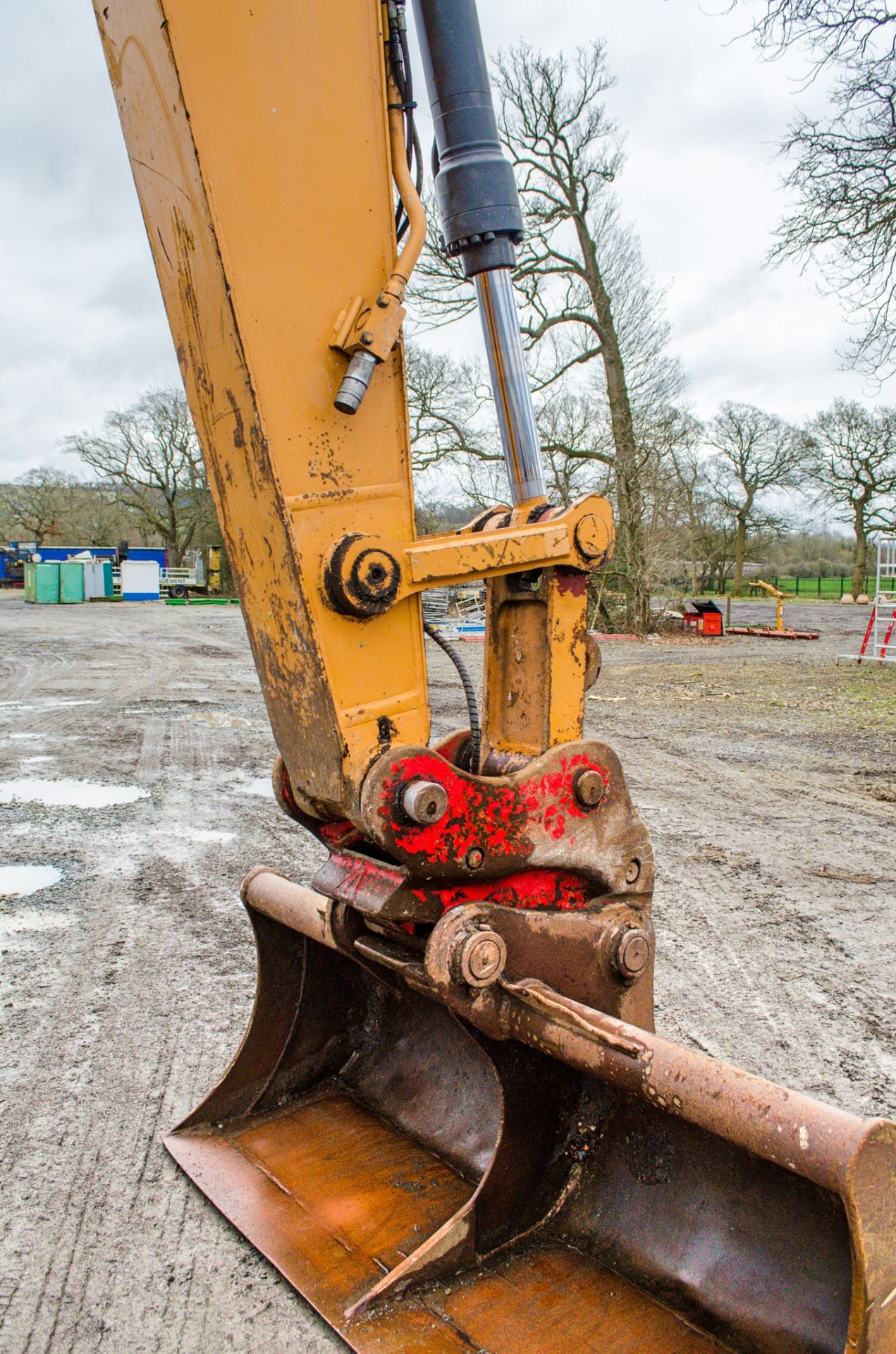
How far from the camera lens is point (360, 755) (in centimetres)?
198

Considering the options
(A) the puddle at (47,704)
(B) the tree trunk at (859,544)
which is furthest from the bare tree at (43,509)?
(A) the puddle at (47,704)

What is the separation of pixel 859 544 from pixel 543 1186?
3932cm

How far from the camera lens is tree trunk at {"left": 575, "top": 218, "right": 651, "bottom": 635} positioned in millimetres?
20125

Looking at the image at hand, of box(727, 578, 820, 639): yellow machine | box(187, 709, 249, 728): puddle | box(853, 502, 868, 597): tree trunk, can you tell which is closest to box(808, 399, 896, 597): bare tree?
box(853, 502, 868, 597): tree trunk

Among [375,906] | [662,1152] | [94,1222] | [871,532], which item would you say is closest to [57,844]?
[94,1222]

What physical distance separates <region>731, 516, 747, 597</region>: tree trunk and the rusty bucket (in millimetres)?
40933

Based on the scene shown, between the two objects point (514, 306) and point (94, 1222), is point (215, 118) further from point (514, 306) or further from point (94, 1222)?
point (94, 1222)

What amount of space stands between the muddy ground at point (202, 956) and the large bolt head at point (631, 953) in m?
0.97

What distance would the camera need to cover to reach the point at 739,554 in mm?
41719

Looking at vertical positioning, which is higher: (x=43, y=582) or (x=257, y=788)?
(x=43, y=582)

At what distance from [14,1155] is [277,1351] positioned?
1062 millimetres

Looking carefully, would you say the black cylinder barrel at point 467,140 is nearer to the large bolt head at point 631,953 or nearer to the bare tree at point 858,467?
the large bolt head at point 631,953

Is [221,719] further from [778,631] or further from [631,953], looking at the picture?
[778,631]

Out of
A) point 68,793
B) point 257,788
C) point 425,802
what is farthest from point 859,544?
point 425,802
